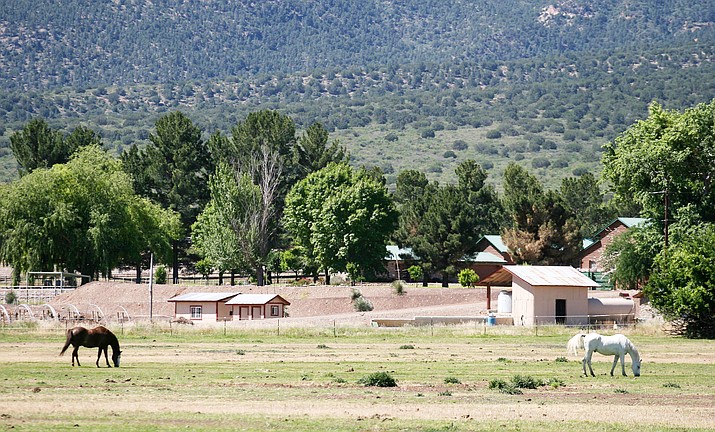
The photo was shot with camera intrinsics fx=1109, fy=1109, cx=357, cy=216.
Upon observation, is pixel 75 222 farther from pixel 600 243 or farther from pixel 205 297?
pixel 600 243

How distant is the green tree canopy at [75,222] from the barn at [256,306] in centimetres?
1757

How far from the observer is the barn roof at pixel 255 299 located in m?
82.1

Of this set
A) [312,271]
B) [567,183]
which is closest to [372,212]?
[312,271]

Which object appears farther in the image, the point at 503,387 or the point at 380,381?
the point at 380,381

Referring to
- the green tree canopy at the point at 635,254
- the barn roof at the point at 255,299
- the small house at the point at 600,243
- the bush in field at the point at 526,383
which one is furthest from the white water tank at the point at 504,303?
the bush in field at the point at 526,383

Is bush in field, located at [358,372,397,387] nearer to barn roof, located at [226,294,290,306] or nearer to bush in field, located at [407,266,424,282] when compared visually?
barn roof, located at [226,294,290,306]

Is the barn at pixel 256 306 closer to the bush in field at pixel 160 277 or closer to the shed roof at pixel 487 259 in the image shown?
the bush in field at pixel 160 277

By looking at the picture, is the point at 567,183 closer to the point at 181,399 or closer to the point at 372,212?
the point at 372,212

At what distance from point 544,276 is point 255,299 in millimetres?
21953

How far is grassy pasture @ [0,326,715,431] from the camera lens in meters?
24.4

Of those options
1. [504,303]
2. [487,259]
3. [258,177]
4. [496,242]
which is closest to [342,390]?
[504,303]

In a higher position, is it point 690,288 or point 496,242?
point 496,242

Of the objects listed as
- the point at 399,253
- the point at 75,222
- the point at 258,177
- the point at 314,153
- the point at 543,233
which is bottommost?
the point at 399,253

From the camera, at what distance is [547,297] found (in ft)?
239
